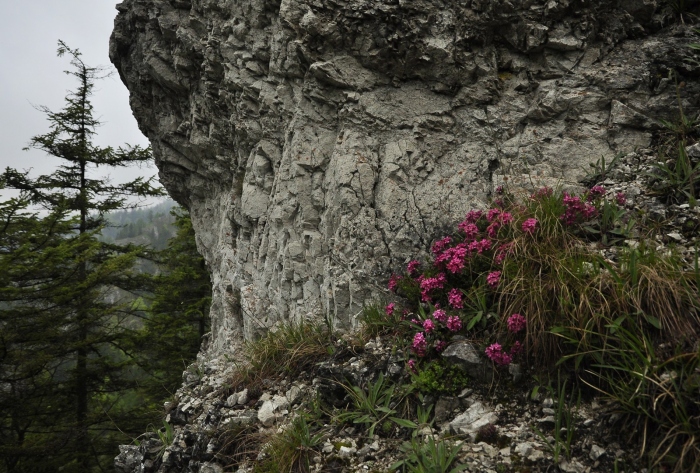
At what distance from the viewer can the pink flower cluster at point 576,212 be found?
4.21m

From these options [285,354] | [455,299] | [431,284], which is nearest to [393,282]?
[431,284]

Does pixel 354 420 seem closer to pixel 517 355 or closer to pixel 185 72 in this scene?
pixel 517 355

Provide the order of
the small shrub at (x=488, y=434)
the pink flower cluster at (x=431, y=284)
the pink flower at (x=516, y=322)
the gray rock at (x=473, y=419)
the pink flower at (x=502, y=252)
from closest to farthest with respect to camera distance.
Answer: the small shrub at (x=488, y=434)
the gray rock at (x=473, y=419)
the pink flower at (x=516, y=322)
the pink flower at (x=502, y=252)
the pink flower cluster at (x=431, y=284)

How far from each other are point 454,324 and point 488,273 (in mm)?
692

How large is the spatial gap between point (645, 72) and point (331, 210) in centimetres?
473

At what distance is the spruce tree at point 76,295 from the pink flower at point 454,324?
9617 millimetres

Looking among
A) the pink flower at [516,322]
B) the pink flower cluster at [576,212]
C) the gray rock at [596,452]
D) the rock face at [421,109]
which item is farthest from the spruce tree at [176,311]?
the gray rock at [596,452]

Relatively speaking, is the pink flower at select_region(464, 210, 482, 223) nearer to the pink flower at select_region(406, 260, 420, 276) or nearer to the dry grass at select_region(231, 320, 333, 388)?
the pink flower at select_region(406, 260, 420, 276)

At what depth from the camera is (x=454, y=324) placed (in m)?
3.92

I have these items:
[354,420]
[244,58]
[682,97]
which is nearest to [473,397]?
→ [354,420]

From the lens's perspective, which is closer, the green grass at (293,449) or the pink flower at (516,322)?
the pink flower at (516,322)

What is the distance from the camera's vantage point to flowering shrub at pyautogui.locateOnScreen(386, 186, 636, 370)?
3.81 metres

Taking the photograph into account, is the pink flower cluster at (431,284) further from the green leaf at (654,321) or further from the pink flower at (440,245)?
the green leaf at (654,321)

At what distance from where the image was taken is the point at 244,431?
14.4 ft
